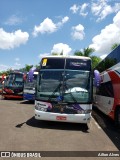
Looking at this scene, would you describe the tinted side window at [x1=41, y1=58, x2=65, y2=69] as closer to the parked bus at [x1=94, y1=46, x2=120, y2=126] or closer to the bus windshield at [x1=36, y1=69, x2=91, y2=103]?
the bus windshield at [x1=36, y1=69, x2=91, y2=103]

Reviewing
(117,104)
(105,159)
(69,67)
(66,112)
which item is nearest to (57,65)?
(69,67)

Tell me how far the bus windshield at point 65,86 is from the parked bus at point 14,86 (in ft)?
49.6

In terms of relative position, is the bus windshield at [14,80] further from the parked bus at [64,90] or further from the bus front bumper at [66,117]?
the bus front bumper at [66,117]

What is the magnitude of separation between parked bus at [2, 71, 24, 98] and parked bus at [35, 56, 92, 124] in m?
14.9

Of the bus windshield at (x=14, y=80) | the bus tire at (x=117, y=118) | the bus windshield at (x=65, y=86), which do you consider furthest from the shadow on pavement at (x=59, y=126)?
the bus windshield at (x=14, y=80)

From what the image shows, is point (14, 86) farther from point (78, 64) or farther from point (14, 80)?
point (78, 64)

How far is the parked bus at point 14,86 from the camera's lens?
1052 inches

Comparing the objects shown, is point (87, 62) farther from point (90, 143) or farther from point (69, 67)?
point (90, 143)

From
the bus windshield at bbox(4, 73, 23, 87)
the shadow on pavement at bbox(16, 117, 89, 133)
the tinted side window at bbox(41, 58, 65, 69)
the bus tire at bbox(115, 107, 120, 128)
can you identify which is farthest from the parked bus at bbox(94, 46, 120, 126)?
the bus windshield at bbox(4, 73, 23, 87)

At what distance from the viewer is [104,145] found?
873 cm

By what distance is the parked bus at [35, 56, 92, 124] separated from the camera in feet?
36.9

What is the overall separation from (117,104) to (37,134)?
4224 millimetres

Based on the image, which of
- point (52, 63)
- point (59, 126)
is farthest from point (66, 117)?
point (52, 63)

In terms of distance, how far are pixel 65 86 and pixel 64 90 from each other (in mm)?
194
